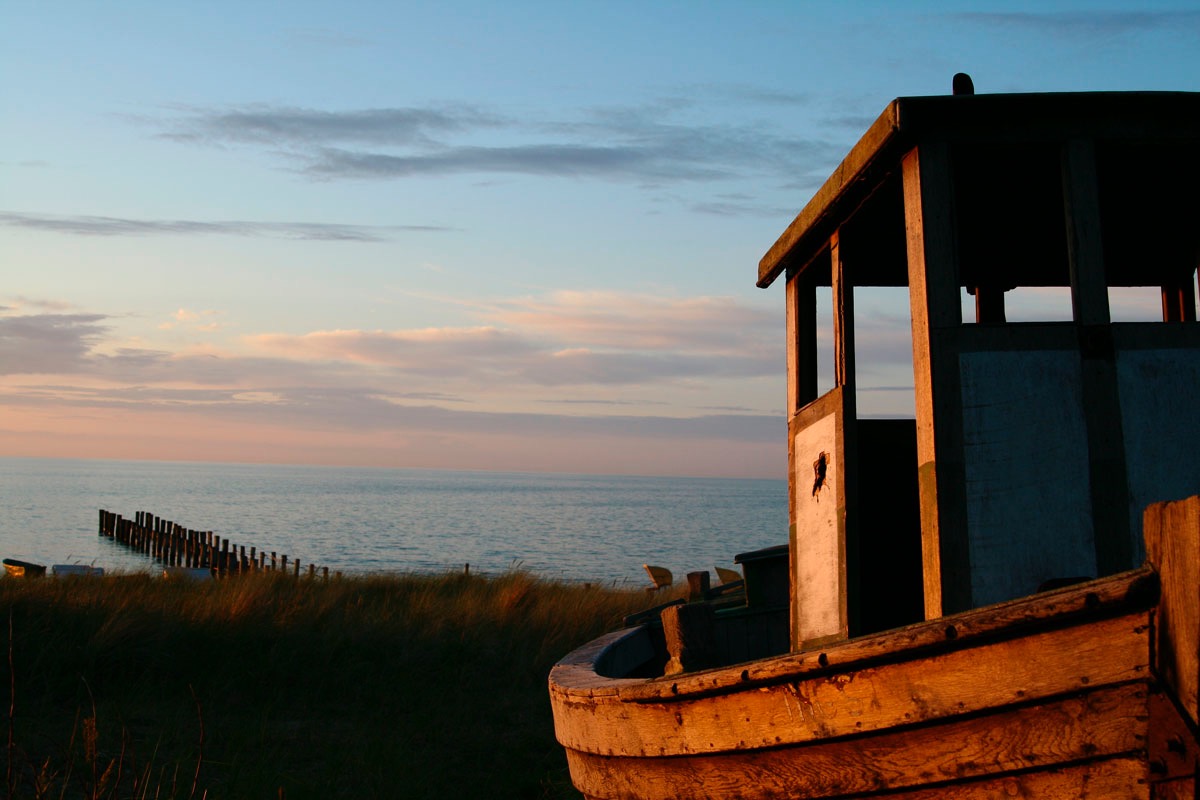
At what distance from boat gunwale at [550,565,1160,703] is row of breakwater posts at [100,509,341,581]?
23.3 metres

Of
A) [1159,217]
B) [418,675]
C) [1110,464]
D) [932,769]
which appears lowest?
[418,675]

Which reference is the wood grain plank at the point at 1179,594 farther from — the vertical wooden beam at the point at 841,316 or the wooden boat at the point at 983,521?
the vertical wooden beam at the point at 841,316

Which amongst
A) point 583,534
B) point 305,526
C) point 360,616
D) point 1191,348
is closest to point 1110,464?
point 1191,348

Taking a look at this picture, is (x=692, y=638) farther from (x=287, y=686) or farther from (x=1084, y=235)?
(x=287, y=686)

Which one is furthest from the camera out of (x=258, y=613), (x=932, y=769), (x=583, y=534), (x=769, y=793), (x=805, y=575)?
(x=583, y=534)

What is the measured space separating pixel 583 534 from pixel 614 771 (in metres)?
72.6

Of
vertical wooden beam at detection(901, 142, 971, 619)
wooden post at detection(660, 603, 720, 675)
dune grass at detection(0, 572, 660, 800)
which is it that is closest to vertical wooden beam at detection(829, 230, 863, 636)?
vertical wooden beam at detection(901, 142, 971, 619)

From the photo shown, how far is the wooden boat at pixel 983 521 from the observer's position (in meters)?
2.52

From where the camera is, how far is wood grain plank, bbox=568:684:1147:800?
252 cm

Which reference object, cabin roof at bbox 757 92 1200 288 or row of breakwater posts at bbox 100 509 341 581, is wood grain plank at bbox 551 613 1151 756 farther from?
row of breakwater posts at bbox 100 509 341 581

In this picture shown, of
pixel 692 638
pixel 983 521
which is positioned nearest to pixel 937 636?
pixel 983 521

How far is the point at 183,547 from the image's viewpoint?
125 ft

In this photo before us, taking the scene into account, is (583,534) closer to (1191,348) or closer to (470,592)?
(470,592)

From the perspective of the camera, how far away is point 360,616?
11438 mm
